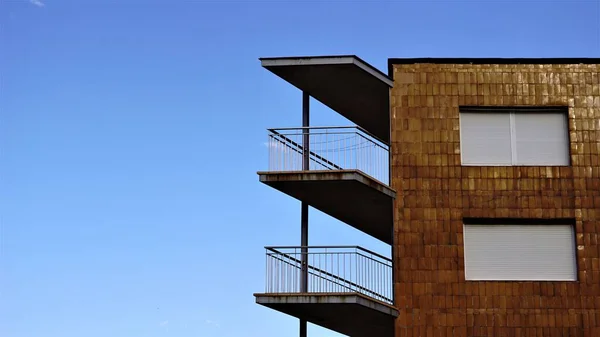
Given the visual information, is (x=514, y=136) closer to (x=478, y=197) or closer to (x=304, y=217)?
(x=478, y=197)

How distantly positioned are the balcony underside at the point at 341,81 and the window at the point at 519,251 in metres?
3.99

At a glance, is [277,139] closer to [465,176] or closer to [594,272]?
[465,176]

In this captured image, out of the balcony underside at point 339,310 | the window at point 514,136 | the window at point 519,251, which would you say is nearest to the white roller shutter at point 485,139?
the window at point 514,136

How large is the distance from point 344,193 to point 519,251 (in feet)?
15.5

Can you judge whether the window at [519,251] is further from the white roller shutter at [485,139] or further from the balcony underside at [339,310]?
the balcony underside at [339,310]

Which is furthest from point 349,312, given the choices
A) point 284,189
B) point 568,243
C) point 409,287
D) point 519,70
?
point 519,70

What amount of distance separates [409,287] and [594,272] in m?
4.64

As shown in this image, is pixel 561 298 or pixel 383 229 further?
pixel 383 229

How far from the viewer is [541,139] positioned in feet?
94.8

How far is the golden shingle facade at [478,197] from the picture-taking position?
27.3m

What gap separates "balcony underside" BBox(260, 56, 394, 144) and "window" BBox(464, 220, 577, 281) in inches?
157

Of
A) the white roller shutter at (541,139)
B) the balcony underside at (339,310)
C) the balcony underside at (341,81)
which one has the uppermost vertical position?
the balcony underside at (341,81)

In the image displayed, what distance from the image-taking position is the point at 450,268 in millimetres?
27734

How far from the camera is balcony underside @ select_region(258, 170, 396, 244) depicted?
92.1 feet
